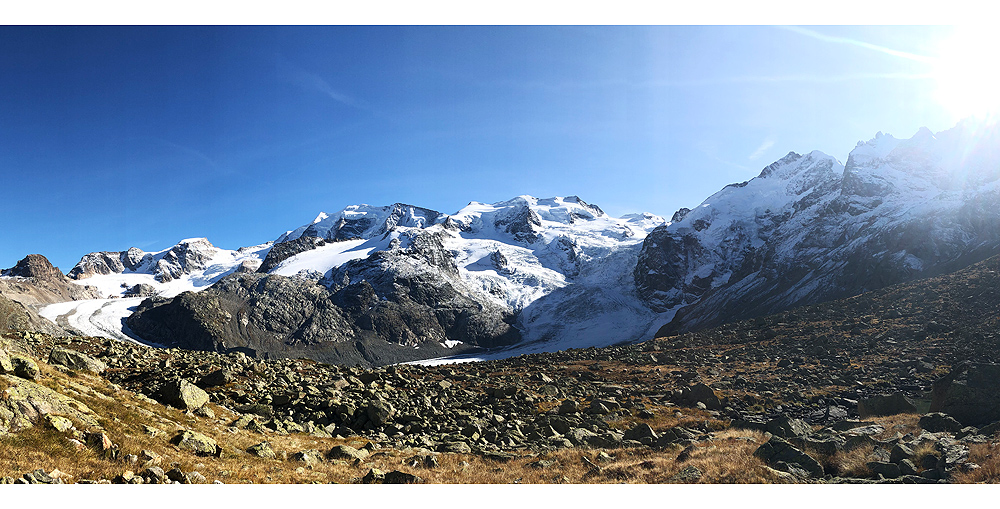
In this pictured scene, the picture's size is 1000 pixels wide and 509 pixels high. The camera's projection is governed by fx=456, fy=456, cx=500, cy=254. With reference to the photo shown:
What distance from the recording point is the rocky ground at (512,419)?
1485 centimetres

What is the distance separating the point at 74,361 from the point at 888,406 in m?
50.1

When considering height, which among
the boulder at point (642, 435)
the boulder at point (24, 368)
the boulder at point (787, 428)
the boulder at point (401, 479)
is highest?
the boulder at point (24, 368)

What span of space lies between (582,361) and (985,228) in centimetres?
16115

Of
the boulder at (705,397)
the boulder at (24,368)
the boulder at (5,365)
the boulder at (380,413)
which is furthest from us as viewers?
the boulder at (705,397)

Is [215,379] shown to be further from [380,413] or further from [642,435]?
[642,435]

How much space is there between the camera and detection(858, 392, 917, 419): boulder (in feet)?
93.0

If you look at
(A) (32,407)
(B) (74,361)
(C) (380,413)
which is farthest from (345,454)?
(B) (74,361)

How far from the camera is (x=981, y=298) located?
201 feet

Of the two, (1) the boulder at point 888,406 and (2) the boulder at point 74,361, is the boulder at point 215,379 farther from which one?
(1) the boulder at point 888,406

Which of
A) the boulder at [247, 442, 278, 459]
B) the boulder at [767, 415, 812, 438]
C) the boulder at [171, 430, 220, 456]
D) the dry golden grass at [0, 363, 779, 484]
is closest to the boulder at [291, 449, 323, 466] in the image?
the dry golden grass at [0, 363, 779, 484]

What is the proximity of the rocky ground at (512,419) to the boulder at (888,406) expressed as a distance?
0.10m

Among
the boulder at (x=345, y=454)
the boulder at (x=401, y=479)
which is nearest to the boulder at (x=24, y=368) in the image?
the boulder at (x=345, y=454)

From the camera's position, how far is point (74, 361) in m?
27.2

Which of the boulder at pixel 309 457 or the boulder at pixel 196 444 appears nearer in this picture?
the boulder at pixel 196 444
